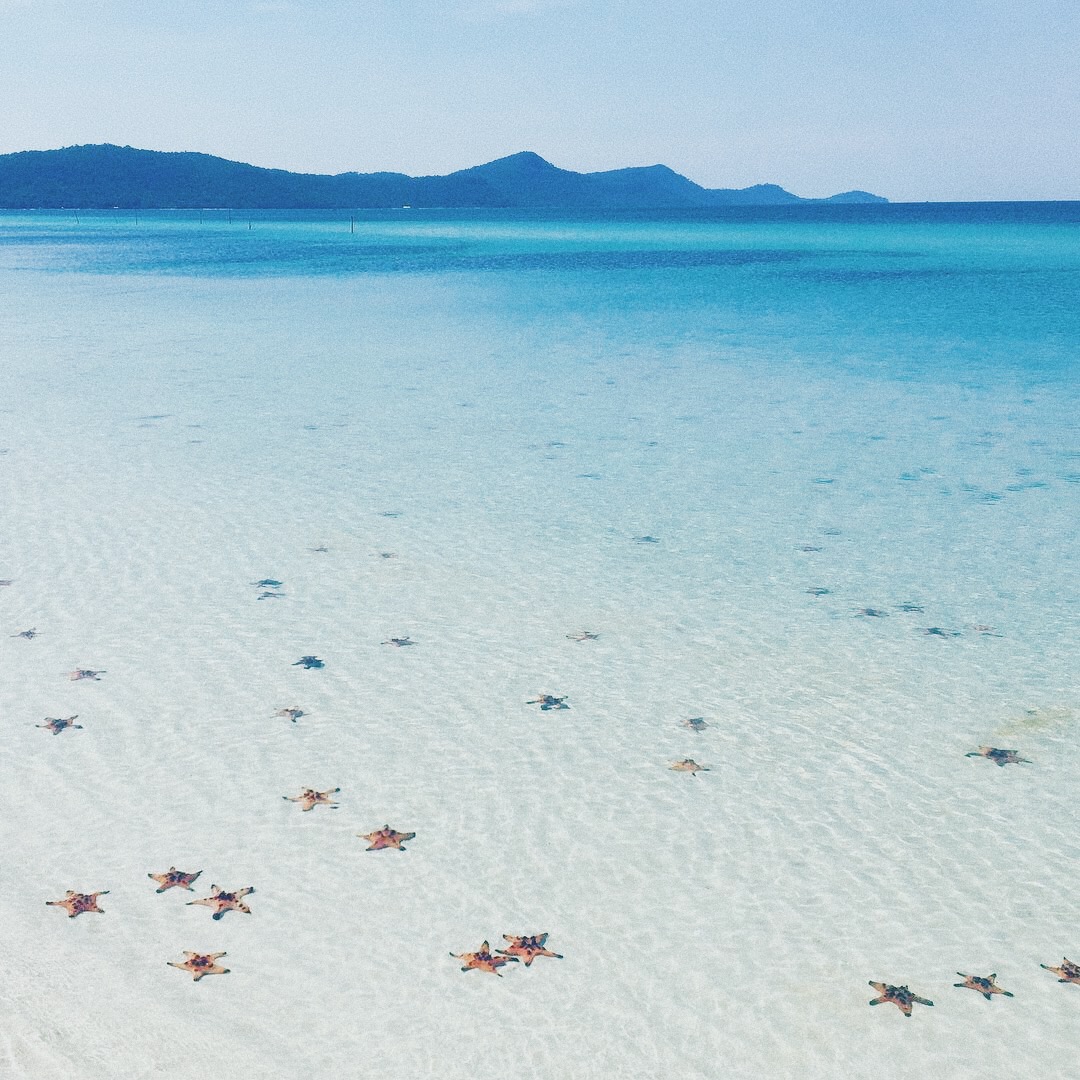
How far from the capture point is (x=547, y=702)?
7449 mm

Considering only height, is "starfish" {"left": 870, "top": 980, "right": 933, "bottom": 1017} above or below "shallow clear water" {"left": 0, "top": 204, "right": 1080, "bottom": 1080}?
below

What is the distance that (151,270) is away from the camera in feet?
168

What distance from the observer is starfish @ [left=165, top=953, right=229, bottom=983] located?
4719 millimetres

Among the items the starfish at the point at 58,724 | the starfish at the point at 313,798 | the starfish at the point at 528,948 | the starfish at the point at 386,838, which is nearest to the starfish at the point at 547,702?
the starfish at the point at 313,798

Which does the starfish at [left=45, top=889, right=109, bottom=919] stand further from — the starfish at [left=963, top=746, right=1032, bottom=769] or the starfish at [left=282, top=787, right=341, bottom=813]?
the starfish at [left=963, top=746, right=1032, bottom=769]

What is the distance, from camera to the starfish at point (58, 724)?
6922mm

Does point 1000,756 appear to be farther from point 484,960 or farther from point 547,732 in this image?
point 484,960

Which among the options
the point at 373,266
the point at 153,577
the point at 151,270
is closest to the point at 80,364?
the point at 153,577

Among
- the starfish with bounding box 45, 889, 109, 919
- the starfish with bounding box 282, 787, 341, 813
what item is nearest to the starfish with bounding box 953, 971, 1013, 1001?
the starfish with bounding box 282, 787, 341, 813

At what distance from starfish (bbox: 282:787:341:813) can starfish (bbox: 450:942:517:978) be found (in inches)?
59.4

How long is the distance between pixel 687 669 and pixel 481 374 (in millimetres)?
14316

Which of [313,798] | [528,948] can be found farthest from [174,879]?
[528,948]

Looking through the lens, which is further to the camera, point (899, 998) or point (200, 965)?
point (200, 965)

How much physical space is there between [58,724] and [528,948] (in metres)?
3.80
